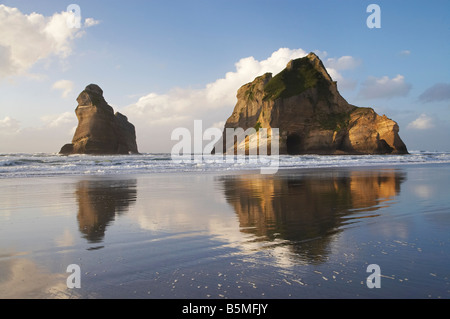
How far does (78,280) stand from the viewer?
120 inches

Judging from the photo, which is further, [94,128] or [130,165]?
[94,128]

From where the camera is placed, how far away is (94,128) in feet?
270

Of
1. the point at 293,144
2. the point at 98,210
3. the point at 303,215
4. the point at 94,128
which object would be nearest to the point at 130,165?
the point at 98,210

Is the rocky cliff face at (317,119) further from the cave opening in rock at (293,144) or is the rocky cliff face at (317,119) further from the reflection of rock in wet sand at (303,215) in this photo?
the reflection of rock in wet sand at (303,215)

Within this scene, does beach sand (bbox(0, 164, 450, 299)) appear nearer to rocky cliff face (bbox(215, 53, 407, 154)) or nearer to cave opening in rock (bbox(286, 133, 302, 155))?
rocky cliff face (bbox(215, 53, 407, 154))

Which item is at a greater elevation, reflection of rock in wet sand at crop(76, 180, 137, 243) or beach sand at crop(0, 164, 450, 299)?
reflection of rock in wet sand at crop(76, 180, 137, 243)

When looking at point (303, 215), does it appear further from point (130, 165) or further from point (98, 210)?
point (130, 165)

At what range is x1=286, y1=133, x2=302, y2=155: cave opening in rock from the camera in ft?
234

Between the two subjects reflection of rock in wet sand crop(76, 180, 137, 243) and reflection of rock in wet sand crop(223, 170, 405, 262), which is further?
reflection of rock in wet sand crop(76, 180, 137, 243)

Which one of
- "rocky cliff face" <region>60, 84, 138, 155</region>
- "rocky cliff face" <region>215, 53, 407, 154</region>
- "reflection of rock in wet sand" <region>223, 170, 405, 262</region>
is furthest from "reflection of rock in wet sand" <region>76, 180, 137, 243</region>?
"rocky cliff face" <region>60, 84, 138, 155</region>

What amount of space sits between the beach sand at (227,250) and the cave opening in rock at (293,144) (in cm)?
6486

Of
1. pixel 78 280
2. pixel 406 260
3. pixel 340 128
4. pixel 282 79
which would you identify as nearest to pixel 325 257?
pixel 406 260

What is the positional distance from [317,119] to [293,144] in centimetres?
781
